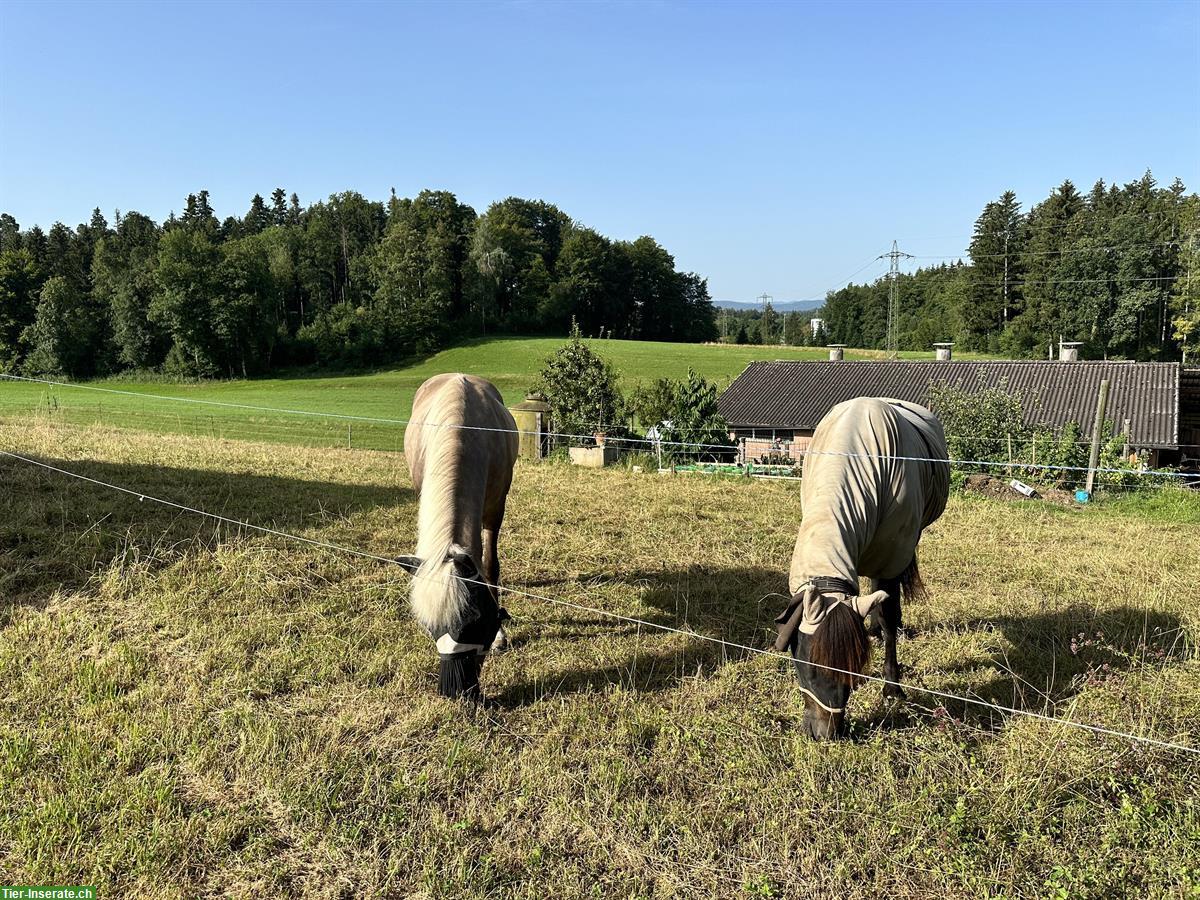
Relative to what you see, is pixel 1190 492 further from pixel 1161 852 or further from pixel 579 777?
pixel 579 777

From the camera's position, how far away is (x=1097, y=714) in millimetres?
4168

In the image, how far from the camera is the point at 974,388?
29734 millimetres

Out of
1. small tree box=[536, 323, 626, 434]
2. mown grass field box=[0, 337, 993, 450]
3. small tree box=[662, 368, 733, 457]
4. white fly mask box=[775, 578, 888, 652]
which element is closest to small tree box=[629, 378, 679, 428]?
small tree box=[662, 368, 733, 457]

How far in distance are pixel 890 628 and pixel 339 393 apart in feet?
141

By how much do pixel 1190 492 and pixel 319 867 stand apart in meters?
14.2

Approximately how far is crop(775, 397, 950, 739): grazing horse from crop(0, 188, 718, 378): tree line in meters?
59.1

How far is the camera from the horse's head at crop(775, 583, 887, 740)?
362 cm

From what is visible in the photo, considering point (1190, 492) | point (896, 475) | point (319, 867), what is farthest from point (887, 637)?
point (1190, 492)

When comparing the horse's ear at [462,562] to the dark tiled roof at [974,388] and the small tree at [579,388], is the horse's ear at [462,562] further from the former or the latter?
the dark tiled roof at [974,388]

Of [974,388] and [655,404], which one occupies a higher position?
[974,388]

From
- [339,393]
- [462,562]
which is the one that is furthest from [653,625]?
[339,393]

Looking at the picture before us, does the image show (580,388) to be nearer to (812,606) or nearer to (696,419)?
(696,419)

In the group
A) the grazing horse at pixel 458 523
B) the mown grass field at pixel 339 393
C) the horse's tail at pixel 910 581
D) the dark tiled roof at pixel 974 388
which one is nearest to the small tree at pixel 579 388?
the mown grass field at pixel 339 393

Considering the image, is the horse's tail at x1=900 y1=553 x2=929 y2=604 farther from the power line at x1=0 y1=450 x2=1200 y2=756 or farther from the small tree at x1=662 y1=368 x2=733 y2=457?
the small tree at x1=662 y1=368 x2=733 y2=457
